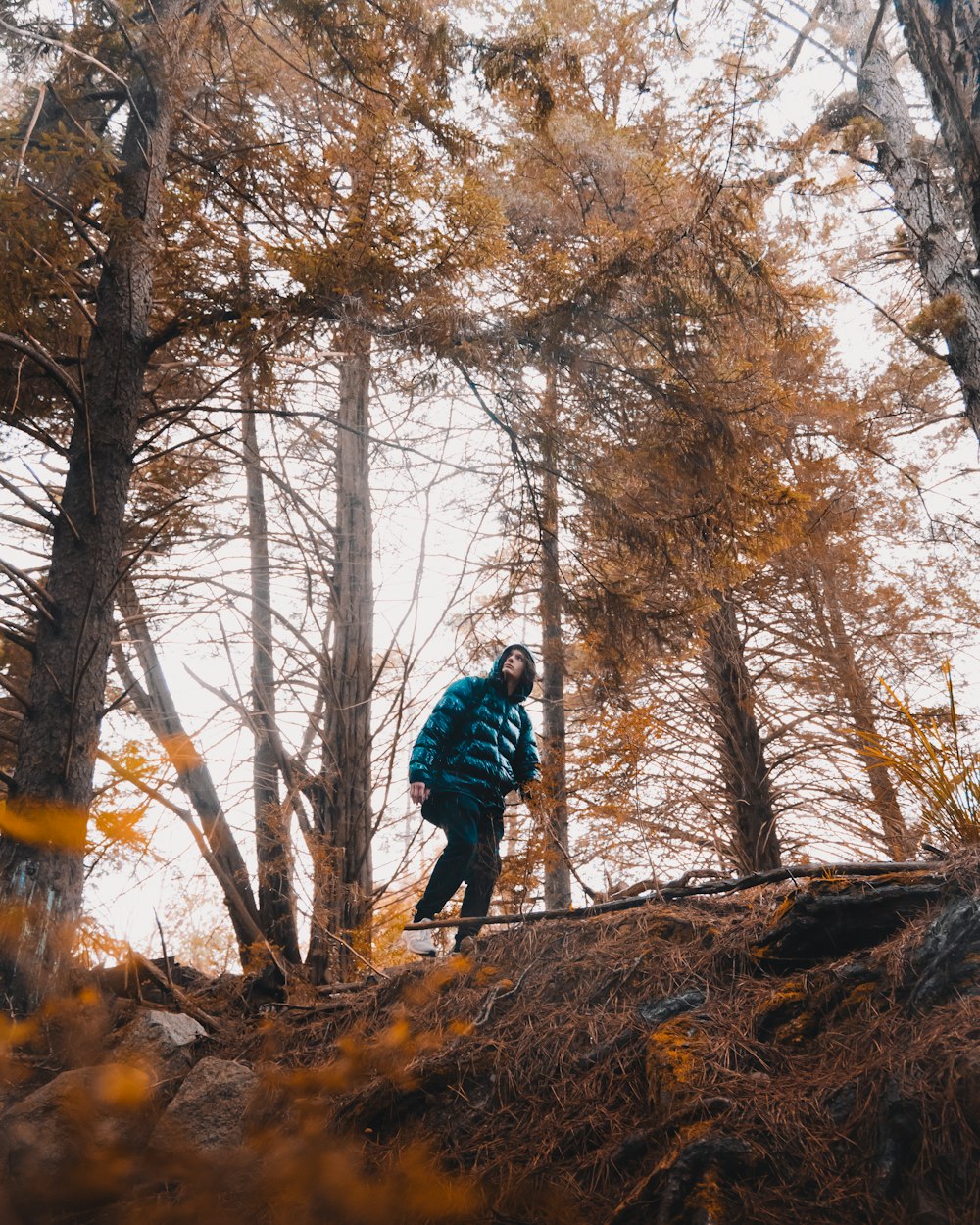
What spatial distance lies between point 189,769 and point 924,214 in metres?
7.90

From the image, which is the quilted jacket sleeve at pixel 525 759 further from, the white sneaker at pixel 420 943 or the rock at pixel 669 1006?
the rock at pixel 669 1006

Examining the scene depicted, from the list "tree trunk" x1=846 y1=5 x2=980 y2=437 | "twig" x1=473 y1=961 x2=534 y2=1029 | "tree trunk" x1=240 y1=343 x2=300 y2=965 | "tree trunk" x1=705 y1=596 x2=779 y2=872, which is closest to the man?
"twig" x1=473 y1=961 x2=534 y2=1029

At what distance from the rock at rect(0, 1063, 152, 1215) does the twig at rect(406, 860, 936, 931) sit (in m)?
1.41

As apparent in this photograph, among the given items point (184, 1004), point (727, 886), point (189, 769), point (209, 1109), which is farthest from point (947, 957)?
point (189, 769)

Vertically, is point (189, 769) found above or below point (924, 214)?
Answer: below

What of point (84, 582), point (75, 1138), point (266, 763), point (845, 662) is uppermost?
point (845, 662)

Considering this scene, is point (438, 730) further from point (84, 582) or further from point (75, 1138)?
point (75, 1138)

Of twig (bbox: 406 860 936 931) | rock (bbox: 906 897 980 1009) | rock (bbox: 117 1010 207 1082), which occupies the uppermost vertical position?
twig (bbox: 406 860 936 931)

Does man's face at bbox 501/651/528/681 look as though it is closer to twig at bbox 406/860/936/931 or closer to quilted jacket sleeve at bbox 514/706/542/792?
quilted jacket sleeve at bbox 514/706/542/792

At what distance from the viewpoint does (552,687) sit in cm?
838

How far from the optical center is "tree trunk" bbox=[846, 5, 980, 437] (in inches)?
239

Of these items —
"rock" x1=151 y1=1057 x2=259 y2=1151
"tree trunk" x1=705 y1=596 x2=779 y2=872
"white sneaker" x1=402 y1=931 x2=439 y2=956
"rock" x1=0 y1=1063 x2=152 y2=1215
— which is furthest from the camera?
"tree trunk" x1=705 y1=596 x2=779 y2=872

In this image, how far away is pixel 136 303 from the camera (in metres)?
4.02

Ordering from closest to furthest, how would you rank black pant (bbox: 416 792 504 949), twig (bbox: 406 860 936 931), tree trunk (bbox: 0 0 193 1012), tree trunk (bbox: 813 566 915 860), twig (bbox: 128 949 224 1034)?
twig (bbox: 406 860 936 931) → tree trunk (bbox: 0 0 193 1012) → twig (bbox: 128 949 224 1034) → black pant (bbox: 416 792 504 949) → tree trunk (bbox: 813 566 915 860)
